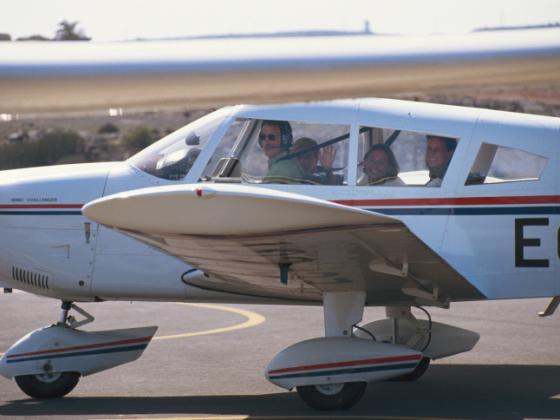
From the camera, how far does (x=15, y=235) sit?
931 cm

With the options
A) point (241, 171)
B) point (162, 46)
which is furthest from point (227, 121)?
point (162, 46)

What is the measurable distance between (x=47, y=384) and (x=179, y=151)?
2292 mm

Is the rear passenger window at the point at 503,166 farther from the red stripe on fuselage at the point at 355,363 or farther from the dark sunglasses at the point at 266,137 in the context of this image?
the dark sunglasses at the point at 266,137

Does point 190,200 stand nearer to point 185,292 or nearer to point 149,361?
point 185,292

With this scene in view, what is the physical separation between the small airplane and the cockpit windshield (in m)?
0.01

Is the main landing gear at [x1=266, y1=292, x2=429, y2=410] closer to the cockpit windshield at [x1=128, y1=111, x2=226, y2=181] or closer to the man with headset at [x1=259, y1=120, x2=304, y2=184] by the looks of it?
the man with headset at [x1=259, y1=120, x2=304, y2=184]

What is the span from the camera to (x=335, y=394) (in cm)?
841

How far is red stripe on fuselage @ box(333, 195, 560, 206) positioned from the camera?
8.52 m

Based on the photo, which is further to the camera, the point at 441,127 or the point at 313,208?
the point at 441,127

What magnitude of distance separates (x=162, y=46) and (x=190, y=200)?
240cm

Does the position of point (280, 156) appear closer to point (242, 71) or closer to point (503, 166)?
point (503, 166)

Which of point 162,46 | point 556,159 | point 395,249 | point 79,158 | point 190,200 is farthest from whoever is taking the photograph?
point 79,158

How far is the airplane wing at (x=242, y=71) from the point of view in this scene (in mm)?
3928

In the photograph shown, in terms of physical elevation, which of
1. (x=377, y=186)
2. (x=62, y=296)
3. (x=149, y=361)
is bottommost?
(x=149, y=361)
